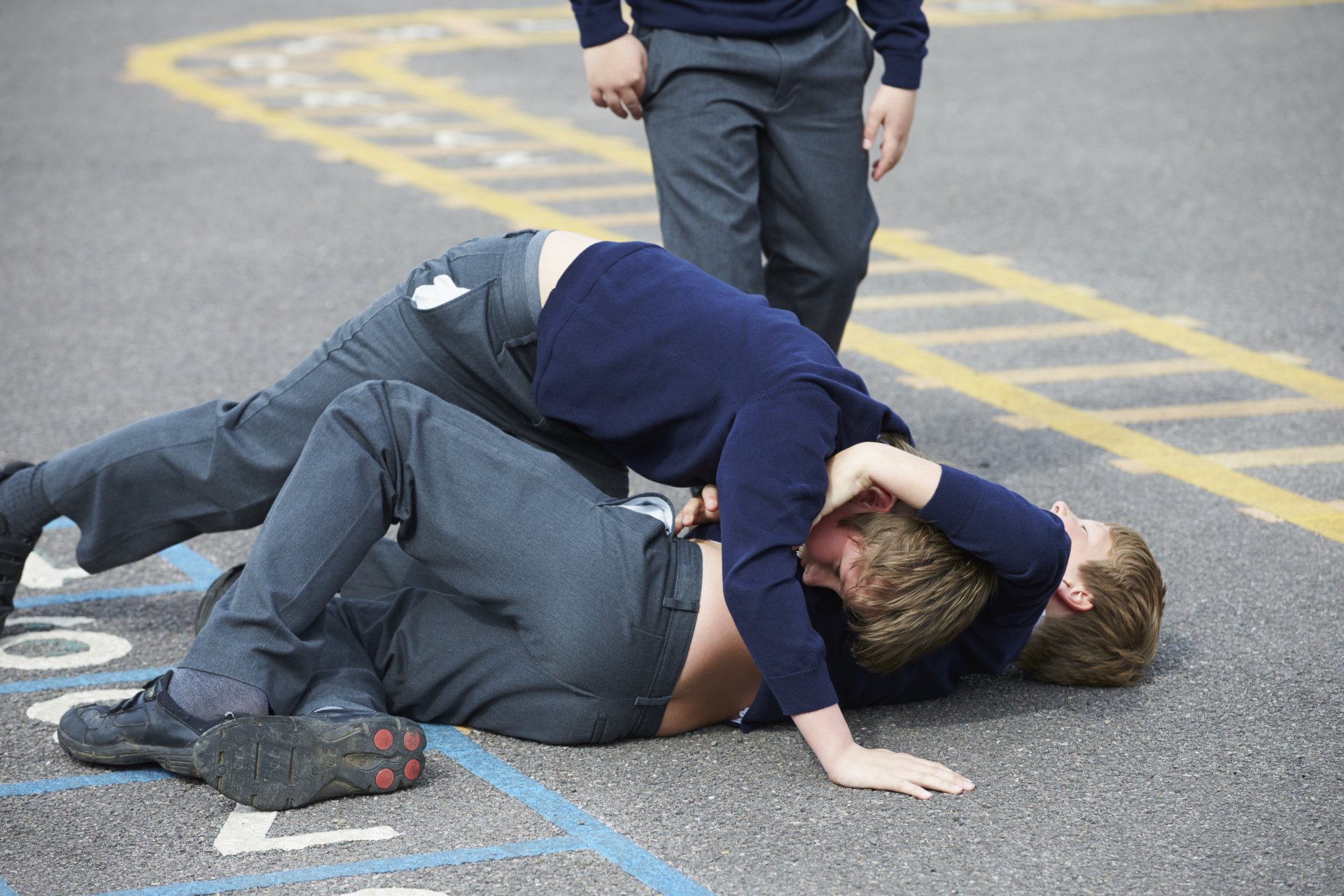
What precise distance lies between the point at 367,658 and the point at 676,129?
5.55ft

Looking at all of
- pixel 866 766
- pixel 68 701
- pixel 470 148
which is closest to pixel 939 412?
pixel 866 766

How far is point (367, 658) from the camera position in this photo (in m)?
3.32

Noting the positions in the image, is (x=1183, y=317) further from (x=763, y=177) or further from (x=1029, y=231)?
(x=763, y=177)

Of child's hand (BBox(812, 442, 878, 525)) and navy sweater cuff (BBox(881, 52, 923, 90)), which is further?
navy sweater cuff (BBox(881, 52, 923, 90))

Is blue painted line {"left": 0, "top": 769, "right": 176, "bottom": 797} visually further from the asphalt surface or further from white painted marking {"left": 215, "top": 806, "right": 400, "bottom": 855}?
white painted marking {"left": 215, "top": 806, "right": 400, "bottom": 855}

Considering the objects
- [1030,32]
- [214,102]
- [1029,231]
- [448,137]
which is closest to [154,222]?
[448,137]

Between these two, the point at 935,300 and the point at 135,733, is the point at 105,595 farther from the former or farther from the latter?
the point at 935,300

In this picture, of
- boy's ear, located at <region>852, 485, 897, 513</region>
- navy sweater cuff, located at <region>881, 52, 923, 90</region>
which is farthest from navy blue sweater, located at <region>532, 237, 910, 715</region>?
navy sweater cuff, located at <region>881, 52, 923, 90</region>

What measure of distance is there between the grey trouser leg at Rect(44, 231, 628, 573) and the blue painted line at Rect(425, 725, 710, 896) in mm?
674

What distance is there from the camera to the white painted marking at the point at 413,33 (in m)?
12.9

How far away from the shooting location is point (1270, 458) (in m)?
5.00

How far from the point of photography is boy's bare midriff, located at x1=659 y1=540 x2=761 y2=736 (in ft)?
10.3

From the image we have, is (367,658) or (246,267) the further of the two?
(246,267)

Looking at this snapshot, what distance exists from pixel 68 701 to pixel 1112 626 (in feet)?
7.20
